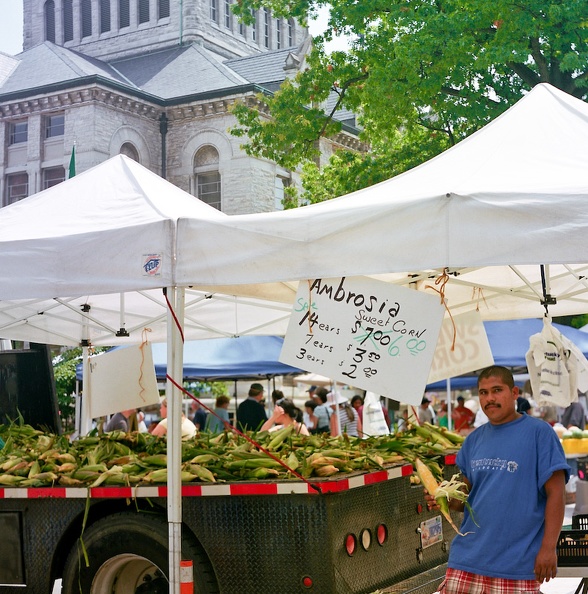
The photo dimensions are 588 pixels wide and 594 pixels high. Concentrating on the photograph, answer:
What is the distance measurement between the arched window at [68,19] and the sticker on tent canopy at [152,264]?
51.6 meters

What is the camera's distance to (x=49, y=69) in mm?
44219

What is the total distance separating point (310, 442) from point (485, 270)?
2.82 metres

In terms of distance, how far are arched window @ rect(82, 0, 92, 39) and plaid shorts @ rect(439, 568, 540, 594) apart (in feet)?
173

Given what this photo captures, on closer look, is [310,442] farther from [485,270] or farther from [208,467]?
[485,270]

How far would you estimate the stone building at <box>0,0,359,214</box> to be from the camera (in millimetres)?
41719

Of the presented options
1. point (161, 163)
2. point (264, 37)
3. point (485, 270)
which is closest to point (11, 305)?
point (485, 270)

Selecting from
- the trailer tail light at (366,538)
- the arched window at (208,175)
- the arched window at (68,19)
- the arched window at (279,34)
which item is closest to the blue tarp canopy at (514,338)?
the trailer tail light at (366,538)

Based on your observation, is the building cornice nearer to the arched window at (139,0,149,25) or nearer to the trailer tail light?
the arched window at (139,0,149,25)

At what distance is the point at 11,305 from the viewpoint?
9180 millimetres

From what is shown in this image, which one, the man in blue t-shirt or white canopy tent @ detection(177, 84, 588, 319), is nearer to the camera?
the man in blue t-shirt

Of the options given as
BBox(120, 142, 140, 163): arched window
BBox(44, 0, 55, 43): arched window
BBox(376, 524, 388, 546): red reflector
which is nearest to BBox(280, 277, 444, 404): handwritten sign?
BBox(376, 524, 388, 546): red reflector

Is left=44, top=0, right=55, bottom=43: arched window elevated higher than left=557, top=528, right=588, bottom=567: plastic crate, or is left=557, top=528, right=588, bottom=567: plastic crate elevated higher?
left=44, top=0, right=55, bottom=43: arched window

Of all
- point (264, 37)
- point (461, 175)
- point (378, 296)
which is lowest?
point (378, 296)

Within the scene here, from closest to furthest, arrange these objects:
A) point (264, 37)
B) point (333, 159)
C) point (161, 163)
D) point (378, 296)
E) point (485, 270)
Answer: point (378, 296) < point (485, 270) < point (333, 159) < point (161, 163) < point (264, 37)
